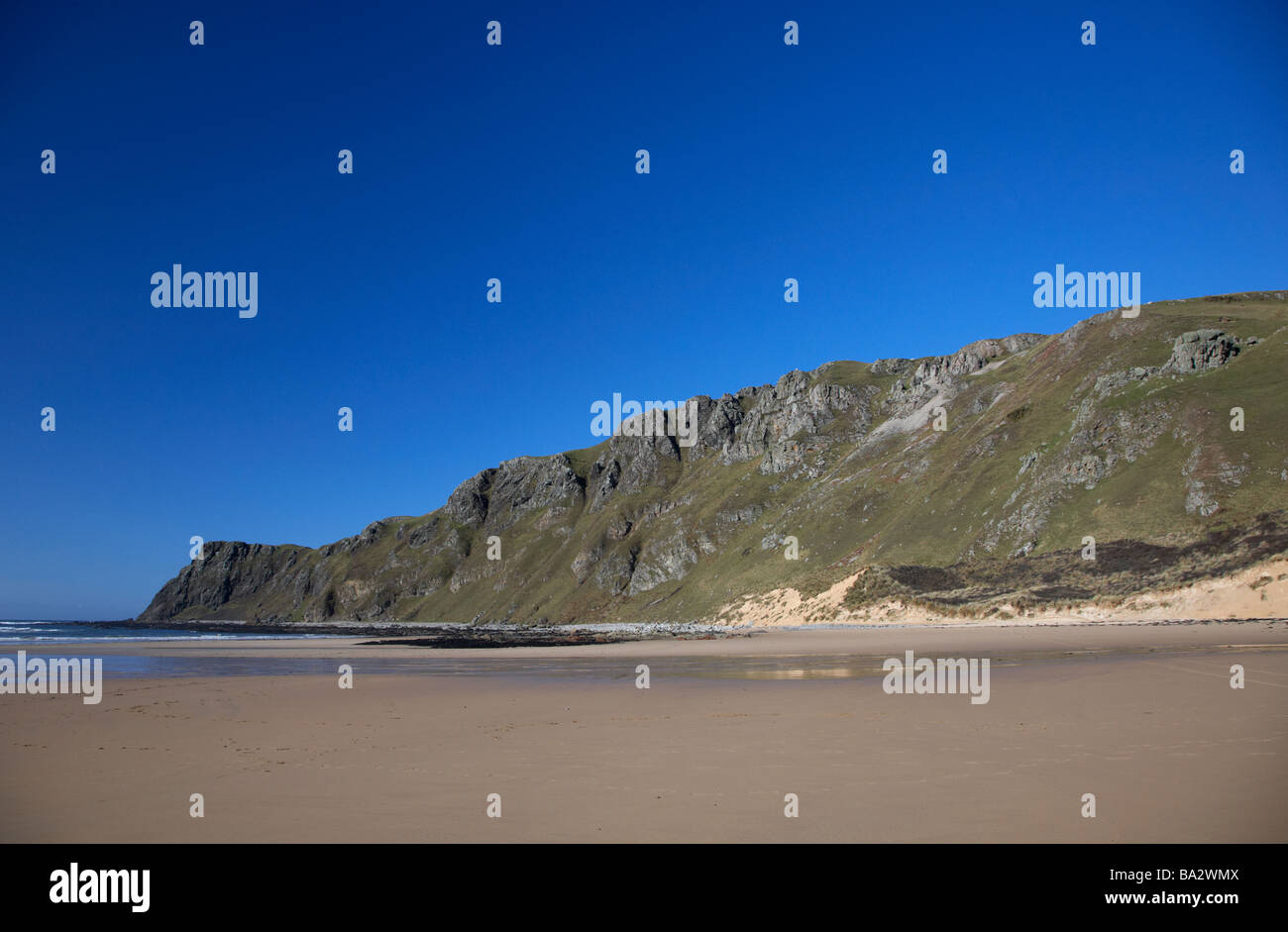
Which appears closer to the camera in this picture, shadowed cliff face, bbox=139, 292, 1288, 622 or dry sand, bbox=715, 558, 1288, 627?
dry sand, bbox=715, 558, 1288, 627

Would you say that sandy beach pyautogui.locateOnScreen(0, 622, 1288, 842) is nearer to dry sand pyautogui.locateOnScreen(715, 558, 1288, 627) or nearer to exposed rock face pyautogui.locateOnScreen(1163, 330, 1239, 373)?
dry sand pyautogui.locateOnScreen(715, 558, 1288, 627)

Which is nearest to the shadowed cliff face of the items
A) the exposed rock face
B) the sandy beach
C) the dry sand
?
the exposed rock face

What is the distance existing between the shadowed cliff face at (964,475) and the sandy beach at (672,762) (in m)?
47.1

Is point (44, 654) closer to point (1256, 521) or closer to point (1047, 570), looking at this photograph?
point (1047, 570)

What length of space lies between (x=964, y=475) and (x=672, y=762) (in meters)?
98.3

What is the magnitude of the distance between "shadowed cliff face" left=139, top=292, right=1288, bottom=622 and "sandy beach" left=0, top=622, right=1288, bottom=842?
4712cm

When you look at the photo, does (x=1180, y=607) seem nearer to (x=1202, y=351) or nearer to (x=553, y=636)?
(x=1202, y=351)

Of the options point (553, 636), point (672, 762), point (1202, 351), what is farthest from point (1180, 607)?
point (553, 636)

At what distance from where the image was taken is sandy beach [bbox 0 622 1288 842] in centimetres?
895

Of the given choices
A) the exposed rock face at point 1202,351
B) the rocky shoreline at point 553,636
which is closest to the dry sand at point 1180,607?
the rocky shoreline at point 553,636

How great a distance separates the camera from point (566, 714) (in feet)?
61.2

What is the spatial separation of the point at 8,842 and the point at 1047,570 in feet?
235

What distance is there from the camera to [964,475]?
329ft
